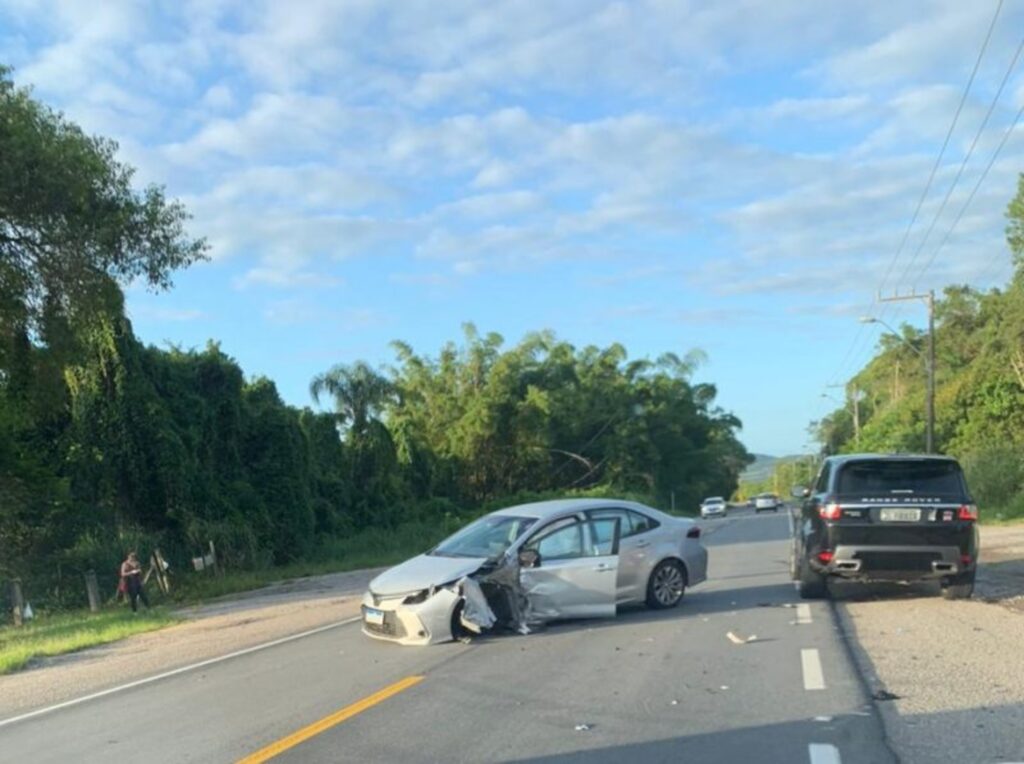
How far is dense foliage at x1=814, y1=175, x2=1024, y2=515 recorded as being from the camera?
41531 millimetres

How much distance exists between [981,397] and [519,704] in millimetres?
50035

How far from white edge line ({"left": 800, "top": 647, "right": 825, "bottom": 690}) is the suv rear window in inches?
141

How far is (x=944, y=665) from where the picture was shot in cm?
938

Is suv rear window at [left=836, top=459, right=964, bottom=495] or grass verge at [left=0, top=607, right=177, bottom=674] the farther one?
grass verge at [left=0, top=607, right=177, bottom=674]

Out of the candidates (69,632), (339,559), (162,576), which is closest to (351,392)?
(339,559)

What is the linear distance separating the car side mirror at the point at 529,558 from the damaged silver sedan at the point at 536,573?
0.5 inches

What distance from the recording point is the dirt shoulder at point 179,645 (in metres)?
11.1

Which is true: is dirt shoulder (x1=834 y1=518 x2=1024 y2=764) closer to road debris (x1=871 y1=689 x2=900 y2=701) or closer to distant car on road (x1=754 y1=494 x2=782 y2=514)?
road debris (x1=871 y1=689 x2=900 y2=701)

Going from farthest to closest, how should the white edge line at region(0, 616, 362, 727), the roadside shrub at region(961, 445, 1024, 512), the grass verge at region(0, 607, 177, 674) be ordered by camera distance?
1. the roadside shrub at region(961, 445, 1024, 512)
2. the grass verge at region(0, 607, 177, 674)
3. the white edge line at region(0, 616, 362, 727)

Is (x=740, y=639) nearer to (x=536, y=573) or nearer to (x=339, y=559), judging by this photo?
(x=536, y=573)

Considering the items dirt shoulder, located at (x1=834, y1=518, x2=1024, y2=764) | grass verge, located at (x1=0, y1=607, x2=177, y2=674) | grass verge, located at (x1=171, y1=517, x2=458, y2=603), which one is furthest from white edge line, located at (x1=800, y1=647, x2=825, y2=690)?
grass verge, located at (x1=171, y1=517, x2=458, y2=603)

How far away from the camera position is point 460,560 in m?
12.3

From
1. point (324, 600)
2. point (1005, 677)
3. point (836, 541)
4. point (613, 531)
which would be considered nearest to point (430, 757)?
point (1005, 677)

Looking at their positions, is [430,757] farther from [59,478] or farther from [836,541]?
[59,478]
